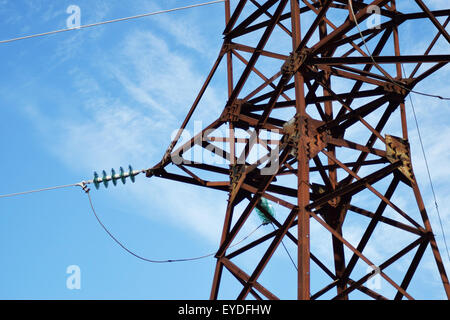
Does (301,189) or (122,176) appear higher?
(122,176)

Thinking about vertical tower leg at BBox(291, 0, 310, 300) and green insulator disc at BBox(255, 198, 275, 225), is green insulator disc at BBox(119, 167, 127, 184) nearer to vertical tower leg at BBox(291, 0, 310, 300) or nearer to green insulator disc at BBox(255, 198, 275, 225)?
green insulator disc at BBox(255, 198, 275, 225)

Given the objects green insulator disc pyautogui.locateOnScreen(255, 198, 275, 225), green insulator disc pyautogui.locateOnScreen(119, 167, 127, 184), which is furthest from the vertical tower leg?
green insulator disc pyautogui.locateOnScreen(119, 167, 127, 184)

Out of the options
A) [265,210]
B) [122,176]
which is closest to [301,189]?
[265,210]

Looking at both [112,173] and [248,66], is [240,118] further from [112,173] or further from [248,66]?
[112,173]

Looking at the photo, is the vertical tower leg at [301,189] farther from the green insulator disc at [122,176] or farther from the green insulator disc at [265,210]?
the green insulator disc at [122,176]

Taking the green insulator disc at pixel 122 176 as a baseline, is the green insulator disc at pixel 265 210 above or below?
below

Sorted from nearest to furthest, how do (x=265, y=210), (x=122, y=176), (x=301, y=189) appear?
(x=301, y=189), (x=265, y=210), (x=122, y=176)

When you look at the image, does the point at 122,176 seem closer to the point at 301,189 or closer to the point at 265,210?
the point at 265,210

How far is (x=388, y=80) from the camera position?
1694 centimetres

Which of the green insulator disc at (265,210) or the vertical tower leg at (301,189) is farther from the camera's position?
the green insulator disc at (265,210)

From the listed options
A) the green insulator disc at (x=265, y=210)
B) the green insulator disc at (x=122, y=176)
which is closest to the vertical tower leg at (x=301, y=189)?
the green insulator disc at (x=265, y=210)

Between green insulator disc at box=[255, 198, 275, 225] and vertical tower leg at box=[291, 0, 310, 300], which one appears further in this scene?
green insulator disc at box=[255, 198, 275, 225]

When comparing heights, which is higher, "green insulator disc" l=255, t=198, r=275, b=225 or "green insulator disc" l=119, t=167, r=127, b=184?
"green insulator disc" l=119, t=167, r=127, b=184
